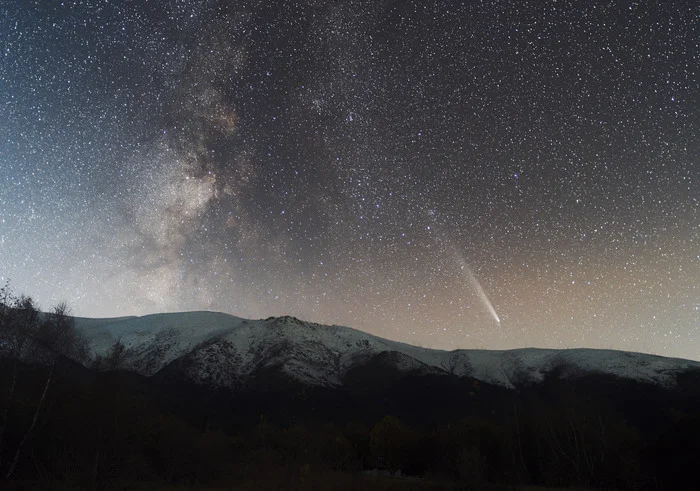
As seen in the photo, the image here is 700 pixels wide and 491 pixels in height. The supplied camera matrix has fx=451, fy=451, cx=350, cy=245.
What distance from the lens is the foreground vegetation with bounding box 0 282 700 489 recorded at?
1446 inches

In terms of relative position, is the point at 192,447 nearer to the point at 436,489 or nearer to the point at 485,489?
the point at 436,489

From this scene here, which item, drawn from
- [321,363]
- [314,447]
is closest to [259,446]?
[314,447]

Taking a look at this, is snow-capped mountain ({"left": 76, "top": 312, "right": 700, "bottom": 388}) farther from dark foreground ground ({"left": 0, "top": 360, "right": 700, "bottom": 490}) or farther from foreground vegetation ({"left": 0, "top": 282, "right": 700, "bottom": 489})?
foreground vegetation ({"left": 0, "top": 282, "right": 700, "bottom": 489})


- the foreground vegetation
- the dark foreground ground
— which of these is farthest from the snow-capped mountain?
the foreground vegetation

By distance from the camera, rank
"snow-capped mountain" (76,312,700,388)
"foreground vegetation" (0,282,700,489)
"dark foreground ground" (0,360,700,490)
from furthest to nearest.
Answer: "snow-capped mountain" (76,312,700,388) → "dark foreground ground" (0,360,700,490) → "foreground vegetation" (0,282,700,489)

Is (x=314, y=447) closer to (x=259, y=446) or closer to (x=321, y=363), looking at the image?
(x=259, y=446)

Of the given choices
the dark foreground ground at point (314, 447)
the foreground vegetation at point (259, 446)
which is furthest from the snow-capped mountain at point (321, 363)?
the foreground vegetation at point (259, 446)

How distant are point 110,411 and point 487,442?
5535 centimetres

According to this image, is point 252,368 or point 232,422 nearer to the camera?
point 232,422

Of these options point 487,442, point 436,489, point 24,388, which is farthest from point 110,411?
point 487,442

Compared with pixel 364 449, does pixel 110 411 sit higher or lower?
higher

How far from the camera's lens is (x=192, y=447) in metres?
59.5

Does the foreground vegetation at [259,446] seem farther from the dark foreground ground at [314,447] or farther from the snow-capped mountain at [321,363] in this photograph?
the snow-capped mountain at [321,363]

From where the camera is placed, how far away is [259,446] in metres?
78.1
